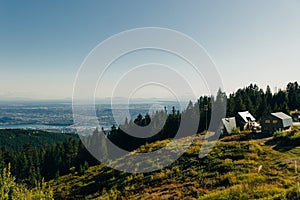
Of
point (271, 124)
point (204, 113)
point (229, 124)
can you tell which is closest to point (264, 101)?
point (204, 113)

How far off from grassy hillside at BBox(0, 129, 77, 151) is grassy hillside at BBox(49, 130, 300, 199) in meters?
150

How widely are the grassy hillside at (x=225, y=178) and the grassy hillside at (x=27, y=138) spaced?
15036cm

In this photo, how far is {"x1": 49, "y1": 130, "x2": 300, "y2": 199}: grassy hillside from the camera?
13930 mm

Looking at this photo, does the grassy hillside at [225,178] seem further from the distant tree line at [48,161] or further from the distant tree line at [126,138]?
the distant tree line at [48,161]

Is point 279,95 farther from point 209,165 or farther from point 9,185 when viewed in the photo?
point 9,185

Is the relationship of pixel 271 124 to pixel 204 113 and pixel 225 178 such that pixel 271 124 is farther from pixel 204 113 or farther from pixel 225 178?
pixel 204 113

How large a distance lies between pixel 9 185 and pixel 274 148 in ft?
82.3

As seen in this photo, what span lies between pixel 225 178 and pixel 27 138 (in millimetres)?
180796

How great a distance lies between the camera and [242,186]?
47.8ft

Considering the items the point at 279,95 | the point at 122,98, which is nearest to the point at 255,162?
the point at 122,98

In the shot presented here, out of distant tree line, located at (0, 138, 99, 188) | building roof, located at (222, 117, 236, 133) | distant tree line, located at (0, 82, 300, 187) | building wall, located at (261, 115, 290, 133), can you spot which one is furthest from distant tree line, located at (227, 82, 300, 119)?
distant tree line, located at (0, 138, 99, 188)

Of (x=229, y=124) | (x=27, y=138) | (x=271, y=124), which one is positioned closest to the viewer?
(x=271, y=124)

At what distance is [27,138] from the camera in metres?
173

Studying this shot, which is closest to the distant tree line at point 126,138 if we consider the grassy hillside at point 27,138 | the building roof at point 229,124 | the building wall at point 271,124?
the building roof at point 229,124
